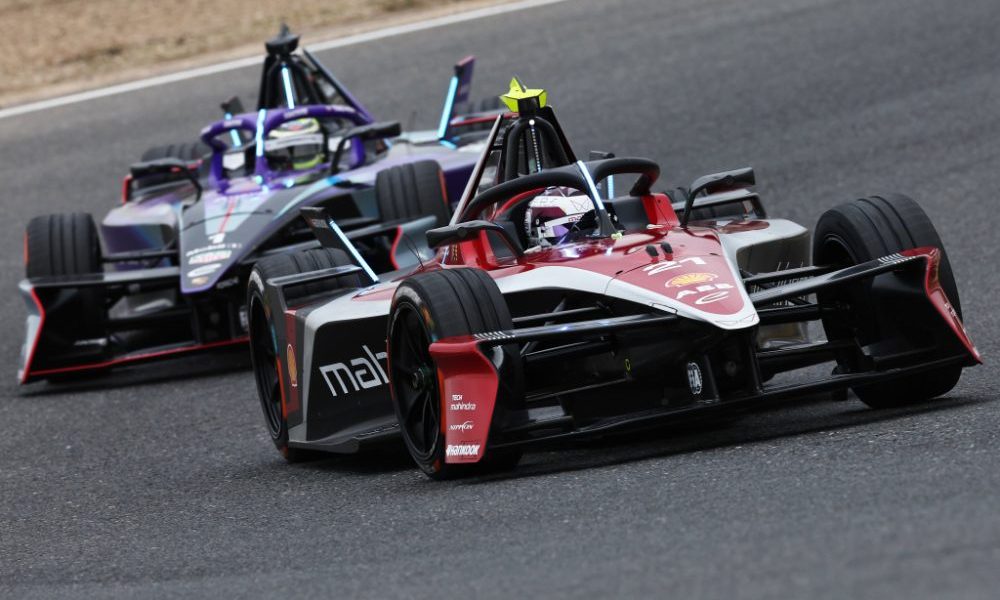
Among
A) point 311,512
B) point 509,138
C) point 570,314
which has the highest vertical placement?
point 509,138

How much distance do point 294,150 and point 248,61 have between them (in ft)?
25.6

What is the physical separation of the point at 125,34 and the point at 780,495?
1791 centimetres

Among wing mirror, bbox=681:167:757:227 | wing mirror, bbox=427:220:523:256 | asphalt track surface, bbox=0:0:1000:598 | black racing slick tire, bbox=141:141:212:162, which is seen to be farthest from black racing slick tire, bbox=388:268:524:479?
black racing slick tire, bbox=141:141:212:162

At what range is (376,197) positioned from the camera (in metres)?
11.3

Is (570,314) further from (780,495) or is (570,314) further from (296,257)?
(296,257)

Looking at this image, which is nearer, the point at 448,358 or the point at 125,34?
the point at 448,358

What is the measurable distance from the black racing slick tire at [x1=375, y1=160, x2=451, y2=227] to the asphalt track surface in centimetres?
152

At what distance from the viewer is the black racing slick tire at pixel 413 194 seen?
11.0m

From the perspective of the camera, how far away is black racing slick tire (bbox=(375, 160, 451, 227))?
1103 cm

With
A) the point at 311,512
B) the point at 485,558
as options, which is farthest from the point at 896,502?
the point at 311,512

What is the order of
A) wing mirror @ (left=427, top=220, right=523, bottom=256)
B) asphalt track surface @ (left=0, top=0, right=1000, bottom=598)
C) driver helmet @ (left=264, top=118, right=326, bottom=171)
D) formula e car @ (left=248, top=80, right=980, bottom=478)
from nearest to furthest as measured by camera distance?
asphalt track surface @ (left=0, top=0, right=1000, bottom=598)
formula e car @ (left=248, top=80, right=980, bottom=478)
wing mirror @ (left=427, top=220, right=523, bottom=256)
driver helmet @ (left=264, top=118, right=326, bottom=171)

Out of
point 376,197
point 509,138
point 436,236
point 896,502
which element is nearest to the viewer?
point 896,502

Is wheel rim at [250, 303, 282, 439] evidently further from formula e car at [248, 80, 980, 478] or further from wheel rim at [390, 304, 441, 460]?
wheel rim at [390, 304, 441, 460]

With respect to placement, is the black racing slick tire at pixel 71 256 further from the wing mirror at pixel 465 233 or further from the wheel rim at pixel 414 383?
the wheel rim at pixel 414 383
